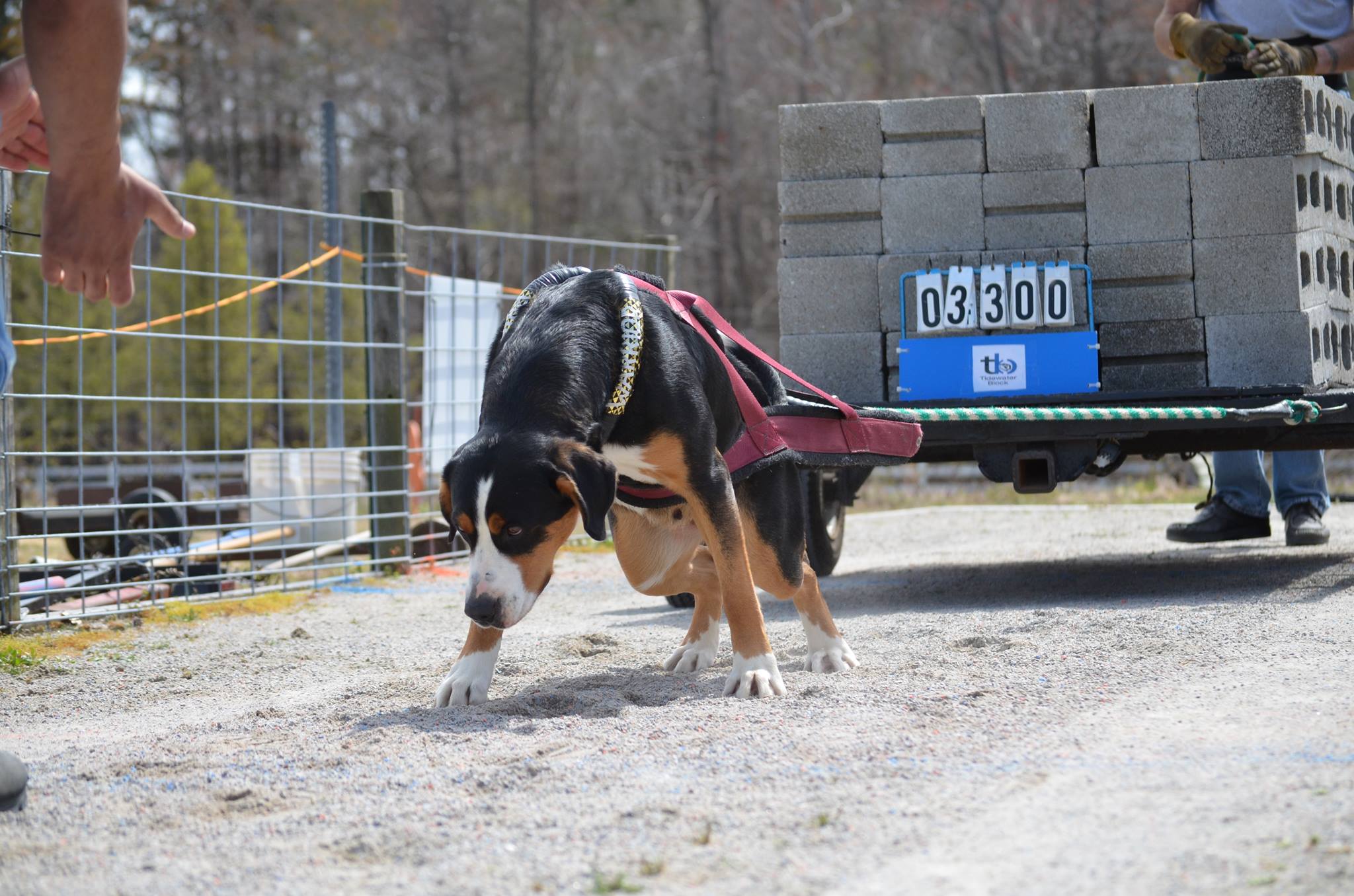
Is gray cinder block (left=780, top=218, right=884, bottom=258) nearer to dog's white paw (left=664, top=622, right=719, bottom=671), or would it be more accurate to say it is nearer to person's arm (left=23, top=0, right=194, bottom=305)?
dog's white paw (left=664, top=622, right=719, bottom=671)

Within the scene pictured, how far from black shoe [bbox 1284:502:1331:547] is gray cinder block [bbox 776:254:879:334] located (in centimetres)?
257

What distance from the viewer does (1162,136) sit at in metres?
5.76

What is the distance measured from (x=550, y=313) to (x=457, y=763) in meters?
1.44

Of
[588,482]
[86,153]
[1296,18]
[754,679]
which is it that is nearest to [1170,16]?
[1296,18]

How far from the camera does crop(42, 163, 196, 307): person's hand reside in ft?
8.39

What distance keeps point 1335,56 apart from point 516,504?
15.6 feet

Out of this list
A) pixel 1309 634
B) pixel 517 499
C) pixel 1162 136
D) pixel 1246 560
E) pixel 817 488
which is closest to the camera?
pixel 517 499

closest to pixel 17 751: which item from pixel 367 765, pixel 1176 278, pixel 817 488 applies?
pixel 367 765

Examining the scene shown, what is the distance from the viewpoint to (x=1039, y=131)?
19.3 ft

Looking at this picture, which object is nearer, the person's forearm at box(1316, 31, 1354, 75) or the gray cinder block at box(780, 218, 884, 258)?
the gray cinder block at box(780, 218, 884, 258)

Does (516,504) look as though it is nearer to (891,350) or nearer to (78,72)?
(78,72)

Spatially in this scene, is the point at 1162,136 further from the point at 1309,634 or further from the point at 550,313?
the point at 550,313

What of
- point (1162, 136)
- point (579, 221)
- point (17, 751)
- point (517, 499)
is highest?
point (579, 221)

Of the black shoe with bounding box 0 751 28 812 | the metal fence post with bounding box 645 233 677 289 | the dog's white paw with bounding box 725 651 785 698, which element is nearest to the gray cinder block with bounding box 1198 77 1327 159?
the dog's white paw with bounding box 725 651 785 698
